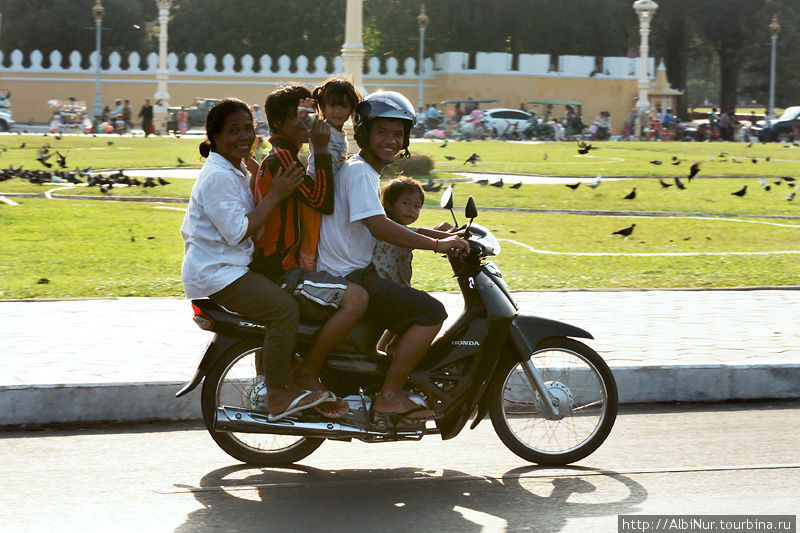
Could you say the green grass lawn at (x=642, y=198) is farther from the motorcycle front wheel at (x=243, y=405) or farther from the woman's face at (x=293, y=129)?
the woman's face at (x=293, y=129)

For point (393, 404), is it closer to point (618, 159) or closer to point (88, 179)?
point (88, 179)

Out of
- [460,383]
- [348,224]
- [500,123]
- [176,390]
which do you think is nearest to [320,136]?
[348,224]

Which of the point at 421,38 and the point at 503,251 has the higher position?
the point at 421,38

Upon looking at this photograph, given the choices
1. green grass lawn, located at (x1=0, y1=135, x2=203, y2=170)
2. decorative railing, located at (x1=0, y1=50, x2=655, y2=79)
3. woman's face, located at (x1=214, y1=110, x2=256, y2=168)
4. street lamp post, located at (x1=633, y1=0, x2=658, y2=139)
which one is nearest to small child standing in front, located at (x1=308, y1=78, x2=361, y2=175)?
woman's face, located at (x1=214, y1=110, x2=256, y2=168)

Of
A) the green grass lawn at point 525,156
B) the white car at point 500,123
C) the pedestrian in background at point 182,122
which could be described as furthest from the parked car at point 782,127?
the pedestrian in background at point 182,122

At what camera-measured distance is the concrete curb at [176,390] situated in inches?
229

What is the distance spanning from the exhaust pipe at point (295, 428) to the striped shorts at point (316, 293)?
0.42 meters

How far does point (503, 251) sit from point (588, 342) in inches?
209

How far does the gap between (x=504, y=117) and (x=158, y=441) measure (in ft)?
146

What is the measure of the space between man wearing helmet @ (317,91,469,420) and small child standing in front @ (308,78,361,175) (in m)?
0.06

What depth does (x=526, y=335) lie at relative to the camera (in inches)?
199

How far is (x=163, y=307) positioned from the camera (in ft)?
28.1

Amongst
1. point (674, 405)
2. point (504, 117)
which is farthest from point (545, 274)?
point (504, 117)

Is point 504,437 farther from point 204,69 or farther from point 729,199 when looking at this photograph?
point 204,69
